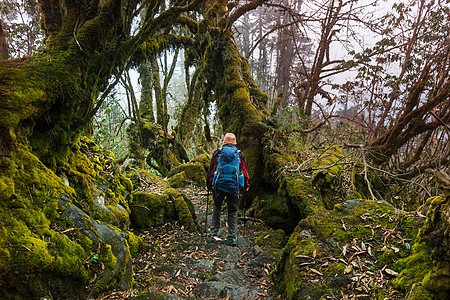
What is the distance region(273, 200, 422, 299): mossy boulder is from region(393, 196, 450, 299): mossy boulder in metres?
0.21

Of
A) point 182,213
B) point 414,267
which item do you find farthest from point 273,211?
point 414,267

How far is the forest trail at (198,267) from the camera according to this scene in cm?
296

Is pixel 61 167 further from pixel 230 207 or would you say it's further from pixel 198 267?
pixel 230 207

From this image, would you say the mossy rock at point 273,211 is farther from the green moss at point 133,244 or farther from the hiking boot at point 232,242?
the green moss at point 133,244

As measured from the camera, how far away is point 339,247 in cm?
303

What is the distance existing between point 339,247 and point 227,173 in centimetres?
264

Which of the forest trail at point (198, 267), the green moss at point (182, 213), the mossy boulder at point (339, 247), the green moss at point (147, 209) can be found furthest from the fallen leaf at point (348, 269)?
the green moss at point (147, 209)

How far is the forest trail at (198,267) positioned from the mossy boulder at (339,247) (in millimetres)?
522

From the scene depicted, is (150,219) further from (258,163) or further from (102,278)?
(258,163)

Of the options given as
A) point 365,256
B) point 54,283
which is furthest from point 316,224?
point 54,283

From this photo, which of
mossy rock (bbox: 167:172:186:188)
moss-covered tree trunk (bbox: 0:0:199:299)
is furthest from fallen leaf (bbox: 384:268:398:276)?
mossy rock (bbox: 167:172:186:188)

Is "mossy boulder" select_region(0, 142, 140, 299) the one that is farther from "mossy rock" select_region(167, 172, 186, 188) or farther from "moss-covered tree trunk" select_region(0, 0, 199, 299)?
"mossy rock" select_region(167, 172, 186, 188)

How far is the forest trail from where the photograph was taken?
2955 millimetres

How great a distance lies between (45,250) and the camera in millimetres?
1948
